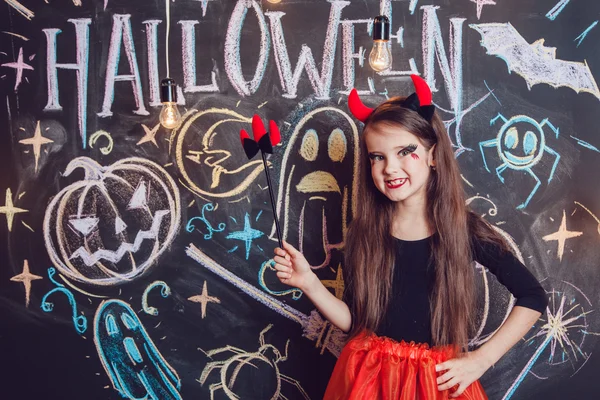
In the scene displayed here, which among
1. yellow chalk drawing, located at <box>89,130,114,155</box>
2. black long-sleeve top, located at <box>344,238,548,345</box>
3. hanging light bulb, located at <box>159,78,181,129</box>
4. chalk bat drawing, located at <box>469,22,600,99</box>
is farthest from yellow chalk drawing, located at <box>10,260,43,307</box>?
chalk bat drawing, located at <box>469,22,600,99</box>

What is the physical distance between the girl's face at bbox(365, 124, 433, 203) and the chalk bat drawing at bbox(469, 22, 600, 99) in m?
0.53

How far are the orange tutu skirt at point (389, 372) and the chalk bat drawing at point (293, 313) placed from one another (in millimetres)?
383

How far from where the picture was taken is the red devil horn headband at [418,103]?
1.49m

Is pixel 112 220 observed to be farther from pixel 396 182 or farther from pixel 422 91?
pixel 422 91

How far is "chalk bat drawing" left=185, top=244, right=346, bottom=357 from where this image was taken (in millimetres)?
1938

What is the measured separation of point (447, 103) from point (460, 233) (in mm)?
511

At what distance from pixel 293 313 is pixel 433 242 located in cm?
58

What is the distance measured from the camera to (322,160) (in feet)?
6.32

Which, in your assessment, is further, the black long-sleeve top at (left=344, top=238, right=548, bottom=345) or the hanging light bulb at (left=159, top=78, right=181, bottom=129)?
the hanging light bulb at (left=159, top=78, right=181, bottom=129)

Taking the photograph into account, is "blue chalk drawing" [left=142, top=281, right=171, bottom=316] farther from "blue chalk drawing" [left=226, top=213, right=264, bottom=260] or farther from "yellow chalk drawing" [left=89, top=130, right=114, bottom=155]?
"yellow chalk drawing" [left=89, top=130, right=114, bottom=155]

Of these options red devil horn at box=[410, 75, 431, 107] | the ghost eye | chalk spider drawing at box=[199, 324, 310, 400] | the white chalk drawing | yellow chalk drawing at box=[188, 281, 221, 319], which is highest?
the white chalk drawing

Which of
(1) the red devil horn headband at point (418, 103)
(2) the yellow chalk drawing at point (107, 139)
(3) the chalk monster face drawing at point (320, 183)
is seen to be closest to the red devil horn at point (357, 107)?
(1) the red devil horn headband at point (418, 103)

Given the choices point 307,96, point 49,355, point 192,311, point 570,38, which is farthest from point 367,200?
point 49,355

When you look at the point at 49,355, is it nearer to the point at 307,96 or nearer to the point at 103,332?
the point at 103,332
